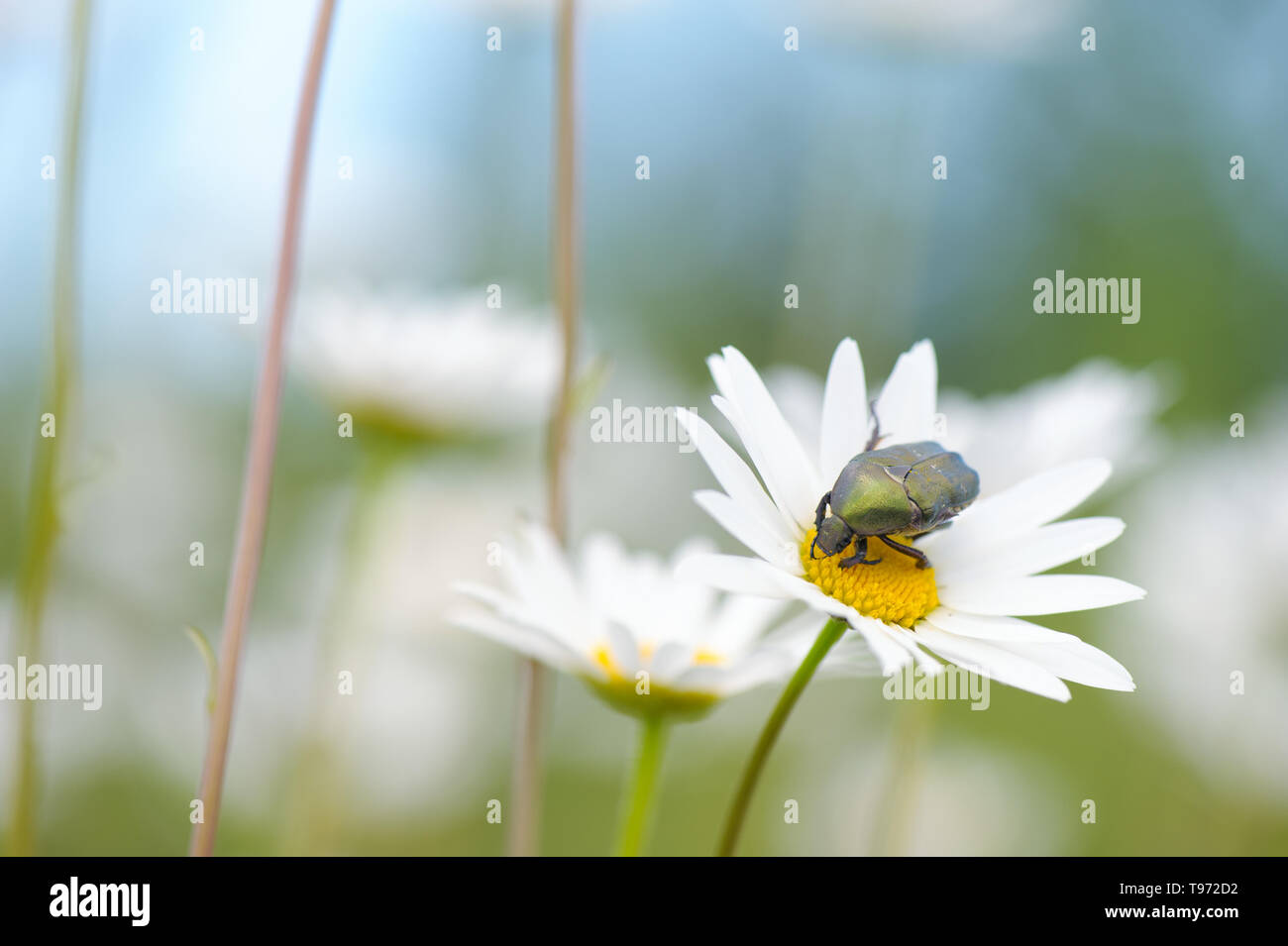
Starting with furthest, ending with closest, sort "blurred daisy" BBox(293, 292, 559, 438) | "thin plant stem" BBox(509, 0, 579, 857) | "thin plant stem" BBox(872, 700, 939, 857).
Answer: "blurred daisy" BBox(293, 292, 559, 438), "thin plant stem" BBox(872, 700, 939, 857), "thin plant stem" BBox(509, 0, 579, 857)

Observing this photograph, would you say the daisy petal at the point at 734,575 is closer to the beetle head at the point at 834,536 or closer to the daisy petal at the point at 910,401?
the beetle head at the point at 834,536

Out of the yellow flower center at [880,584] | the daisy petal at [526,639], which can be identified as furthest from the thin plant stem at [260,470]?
the yellow flower center at [880,584]

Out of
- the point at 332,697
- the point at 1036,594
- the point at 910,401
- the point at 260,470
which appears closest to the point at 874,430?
the point at 910,401

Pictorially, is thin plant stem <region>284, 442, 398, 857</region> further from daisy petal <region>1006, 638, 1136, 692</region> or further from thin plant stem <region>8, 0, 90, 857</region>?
daisy petal <region>1006, 638, 1136, 692</region>

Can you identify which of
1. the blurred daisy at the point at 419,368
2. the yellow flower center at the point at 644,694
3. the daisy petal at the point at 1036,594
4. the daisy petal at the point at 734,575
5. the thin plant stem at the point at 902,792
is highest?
the blurred daisy at the point at 419,368

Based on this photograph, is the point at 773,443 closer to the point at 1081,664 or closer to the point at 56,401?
the point at 1081,664

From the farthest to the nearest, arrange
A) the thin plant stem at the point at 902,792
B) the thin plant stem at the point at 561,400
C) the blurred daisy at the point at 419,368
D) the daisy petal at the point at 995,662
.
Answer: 1. the blurred daisy at the point at 419,368
2. the thin plant stem at the point at 902,792
3. the thin plant stem at the point at 561,400
4. the daisy petal at the point at 995,662

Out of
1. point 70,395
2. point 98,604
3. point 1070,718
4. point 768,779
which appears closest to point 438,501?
point 98,604

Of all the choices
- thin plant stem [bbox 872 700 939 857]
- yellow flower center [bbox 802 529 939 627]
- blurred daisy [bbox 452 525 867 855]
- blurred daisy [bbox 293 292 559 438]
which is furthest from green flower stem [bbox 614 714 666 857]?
blurred daisy [bbox 293 292 559 438]
